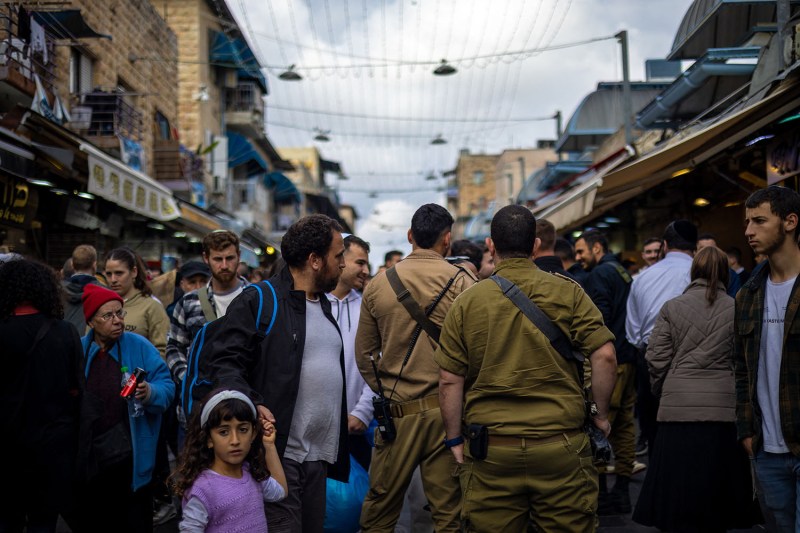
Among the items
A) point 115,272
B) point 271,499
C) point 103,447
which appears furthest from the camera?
point 115,272

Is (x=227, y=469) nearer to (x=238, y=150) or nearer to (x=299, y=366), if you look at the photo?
(x=299, y=366)

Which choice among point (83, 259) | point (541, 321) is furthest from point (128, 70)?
point (541, 321)

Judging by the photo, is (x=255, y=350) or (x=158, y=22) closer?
(x=255, y=350)

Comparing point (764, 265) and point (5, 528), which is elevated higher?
point (764, 265)

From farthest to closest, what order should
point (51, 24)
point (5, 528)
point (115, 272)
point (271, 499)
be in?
point (51, 24) < point (115, 272) < point (5, 528) < point (271, 499)

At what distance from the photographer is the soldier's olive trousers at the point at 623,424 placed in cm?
634

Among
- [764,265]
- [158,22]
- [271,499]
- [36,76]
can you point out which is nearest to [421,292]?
[271,499]

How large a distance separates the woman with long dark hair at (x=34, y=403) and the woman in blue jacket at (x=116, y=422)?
247 millimetres

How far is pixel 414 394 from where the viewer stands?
→ 13.9ft

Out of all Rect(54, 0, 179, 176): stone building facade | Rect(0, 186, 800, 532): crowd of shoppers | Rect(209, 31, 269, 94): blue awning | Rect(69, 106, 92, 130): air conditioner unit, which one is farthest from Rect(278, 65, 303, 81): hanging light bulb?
Rect(0, 186, 800, 532): crowd of shoppers

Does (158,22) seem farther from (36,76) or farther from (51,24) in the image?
(36,76)

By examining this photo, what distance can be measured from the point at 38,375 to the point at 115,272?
→ 80.7 inches

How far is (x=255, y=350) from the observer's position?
3350 millimetres

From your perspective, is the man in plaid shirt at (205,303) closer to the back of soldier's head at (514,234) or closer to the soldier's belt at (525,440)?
the back of soldier's head at (514,234)
